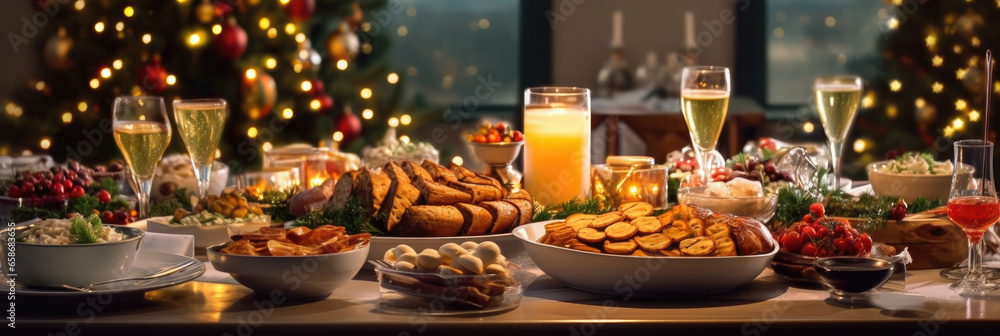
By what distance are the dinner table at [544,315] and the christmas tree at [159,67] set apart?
143 inches

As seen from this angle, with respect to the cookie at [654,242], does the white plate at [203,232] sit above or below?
below

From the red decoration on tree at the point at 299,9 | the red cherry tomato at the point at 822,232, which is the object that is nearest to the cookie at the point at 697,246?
the red cherry tomato at the point at 822,232

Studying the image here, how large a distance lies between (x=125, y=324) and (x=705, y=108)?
131cm

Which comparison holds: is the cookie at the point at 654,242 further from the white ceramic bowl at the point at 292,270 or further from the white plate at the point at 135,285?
the white plate at the point at 135,285

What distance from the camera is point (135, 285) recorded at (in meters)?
1.70

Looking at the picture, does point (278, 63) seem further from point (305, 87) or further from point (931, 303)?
point (931, 303)

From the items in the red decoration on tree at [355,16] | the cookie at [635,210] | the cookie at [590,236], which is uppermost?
the red decoration on tree at [355,16]

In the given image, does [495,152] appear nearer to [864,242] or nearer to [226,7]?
[864,242]

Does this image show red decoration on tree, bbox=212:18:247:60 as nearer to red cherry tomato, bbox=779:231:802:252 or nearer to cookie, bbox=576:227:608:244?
cookie, bbox=576:227:608:244

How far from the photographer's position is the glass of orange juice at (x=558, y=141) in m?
2.43

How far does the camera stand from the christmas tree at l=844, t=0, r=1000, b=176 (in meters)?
5.89

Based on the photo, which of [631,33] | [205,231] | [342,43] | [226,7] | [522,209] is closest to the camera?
[522,209]

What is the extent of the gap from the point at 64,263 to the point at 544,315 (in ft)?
2.44

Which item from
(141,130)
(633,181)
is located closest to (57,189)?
(141,130)
